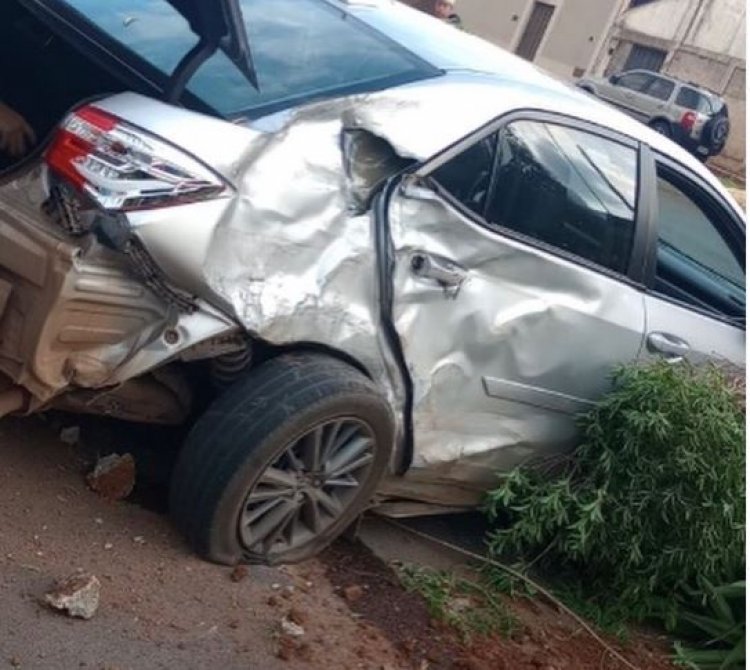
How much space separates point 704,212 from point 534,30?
36170 mm

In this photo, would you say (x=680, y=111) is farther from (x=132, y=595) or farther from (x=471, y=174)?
(x=132, y=595)

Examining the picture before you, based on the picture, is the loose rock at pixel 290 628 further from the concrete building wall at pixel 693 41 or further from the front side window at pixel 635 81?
the concrete building wall at pixel 693 41

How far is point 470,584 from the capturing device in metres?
4.09

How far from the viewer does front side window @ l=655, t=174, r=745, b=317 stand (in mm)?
4648

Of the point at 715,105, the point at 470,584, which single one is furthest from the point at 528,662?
the point at 715,105

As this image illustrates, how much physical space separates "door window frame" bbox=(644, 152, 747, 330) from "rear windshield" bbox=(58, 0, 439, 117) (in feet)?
3.55

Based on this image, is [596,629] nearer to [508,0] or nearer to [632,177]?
[632,177]

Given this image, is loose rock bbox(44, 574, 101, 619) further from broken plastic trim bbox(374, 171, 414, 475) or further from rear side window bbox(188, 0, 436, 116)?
rear side window bbox(188, 0, 436, 116)

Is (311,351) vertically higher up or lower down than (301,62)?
lower down

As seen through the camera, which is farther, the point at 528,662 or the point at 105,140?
the point at 528,662

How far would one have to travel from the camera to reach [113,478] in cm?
368

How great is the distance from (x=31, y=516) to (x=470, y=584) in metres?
1.54

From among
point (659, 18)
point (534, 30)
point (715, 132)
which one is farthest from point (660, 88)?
point (534, 30)

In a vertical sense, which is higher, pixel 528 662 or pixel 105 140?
pixel 105 140
